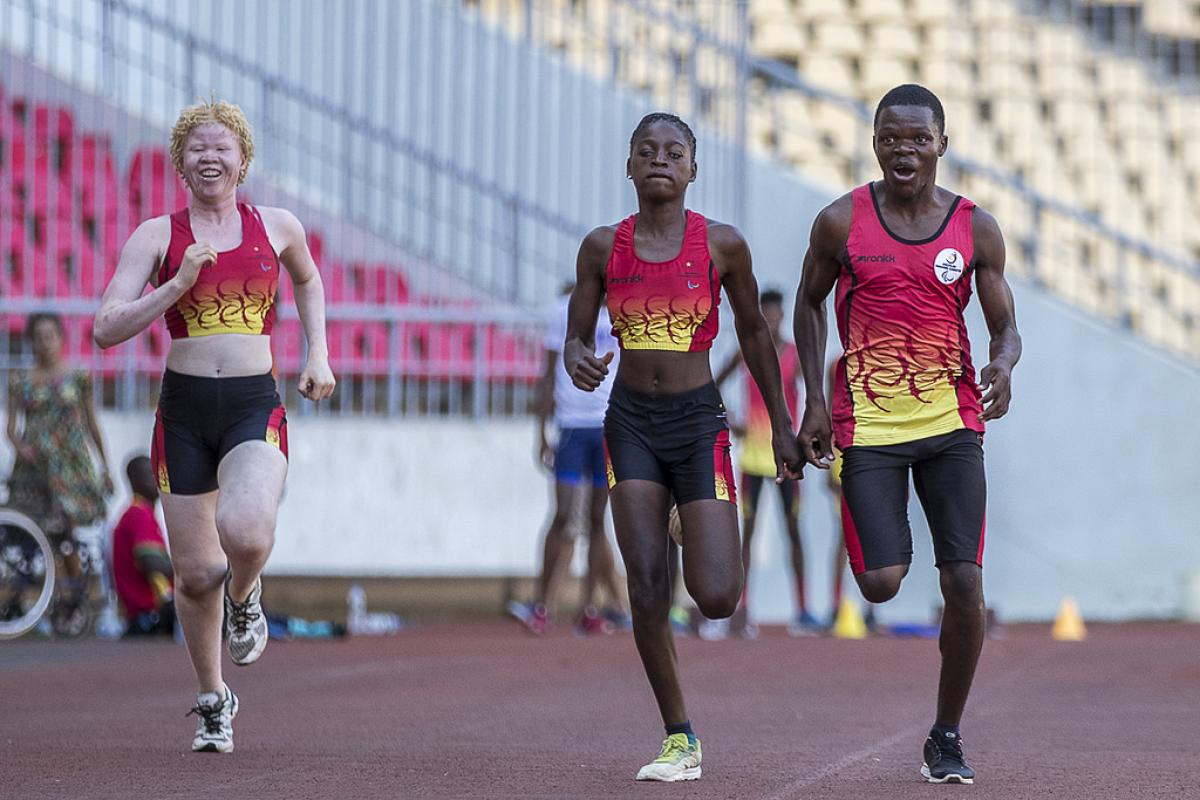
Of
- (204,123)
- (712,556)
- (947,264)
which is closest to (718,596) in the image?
(712,556)

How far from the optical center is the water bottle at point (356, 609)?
1402cm

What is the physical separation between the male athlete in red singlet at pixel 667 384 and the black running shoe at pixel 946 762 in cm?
72

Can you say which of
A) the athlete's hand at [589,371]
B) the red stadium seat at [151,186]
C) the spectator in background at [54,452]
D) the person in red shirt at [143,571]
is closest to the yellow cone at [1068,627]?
the person in red shirt at [143,571]

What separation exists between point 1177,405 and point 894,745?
962 cm

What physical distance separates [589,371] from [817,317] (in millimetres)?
818

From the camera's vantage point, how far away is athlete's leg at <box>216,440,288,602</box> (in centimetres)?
682

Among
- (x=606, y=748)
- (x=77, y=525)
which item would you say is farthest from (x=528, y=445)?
(x=606, y=748)

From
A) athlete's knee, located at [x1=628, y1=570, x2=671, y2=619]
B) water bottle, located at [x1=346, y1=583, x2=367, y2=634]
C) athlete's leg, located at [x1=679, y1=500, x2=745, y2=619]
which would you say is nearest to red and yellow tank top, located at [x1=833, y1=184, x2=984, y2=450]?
athlete's leg, located at [x1=679, y1=500, x2=745, y2=619]

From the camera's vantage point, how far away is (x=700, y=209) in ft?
51.8

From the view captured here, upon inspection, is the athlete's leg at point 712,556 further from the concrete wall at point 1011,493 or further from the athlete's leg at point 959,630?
the concrete wall at point 1011,493

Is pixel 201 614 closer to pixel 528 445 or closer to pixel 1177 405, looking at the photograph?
pixel 528 445

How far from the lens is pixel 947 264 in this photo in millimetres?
6363

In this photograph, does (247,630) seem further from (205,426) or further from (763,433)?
(763,433)

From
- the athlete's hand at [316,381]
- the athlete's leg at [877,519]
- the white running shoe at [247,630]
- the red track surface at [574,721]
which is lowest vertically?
the red track surface at [574,721]
